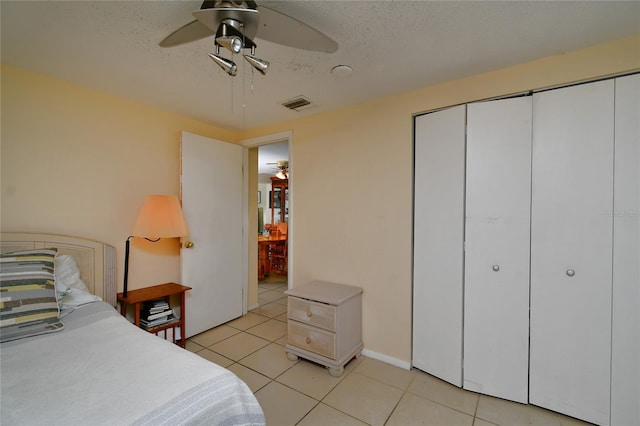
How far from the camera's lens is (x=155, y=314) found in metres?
2.48

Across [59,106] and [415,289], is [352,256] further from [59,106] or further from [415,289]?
[59,106]

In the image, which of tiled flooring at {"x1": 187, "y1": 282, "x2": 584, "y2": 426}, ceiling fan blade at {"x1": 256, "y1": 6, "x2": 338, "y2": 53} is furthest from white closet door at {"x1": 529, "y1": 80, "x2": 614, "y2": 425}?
ceiling fan blade at {"x1": 256, "y1": 6, "x2": 338, "y2": 53}

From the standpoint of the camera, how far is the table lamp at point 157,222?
232cm

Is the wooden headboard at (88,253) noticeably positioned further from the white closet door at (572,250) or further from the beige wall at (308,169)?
the white closet door at (572,250)

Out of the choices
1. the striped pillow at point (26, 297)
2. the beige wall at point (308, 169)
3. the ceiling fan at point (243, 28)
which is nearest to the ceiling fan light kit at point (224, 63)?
the ceiling fan at point (243, 28)

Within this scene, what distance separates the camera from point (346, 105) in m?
2.64

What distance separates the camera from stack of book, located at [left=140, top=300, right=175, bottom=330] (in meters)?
2.45

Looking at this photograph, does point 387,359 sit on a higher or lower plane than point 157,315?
lower

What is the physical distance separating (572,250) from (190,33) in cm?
248

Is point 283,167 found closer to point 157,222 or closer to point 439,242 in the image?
point 157,222

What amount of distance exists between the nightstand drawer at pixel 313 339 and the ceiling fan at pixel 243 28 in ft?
6.46

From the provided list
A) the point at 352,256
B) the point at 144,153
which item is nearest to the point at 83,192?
the point at 144,153

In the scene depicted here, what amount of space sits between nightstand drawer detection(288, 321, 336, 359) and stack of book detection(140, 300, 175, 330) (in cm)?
116

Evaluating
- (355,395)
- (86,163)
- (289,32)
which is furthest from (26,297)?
(355,395)
